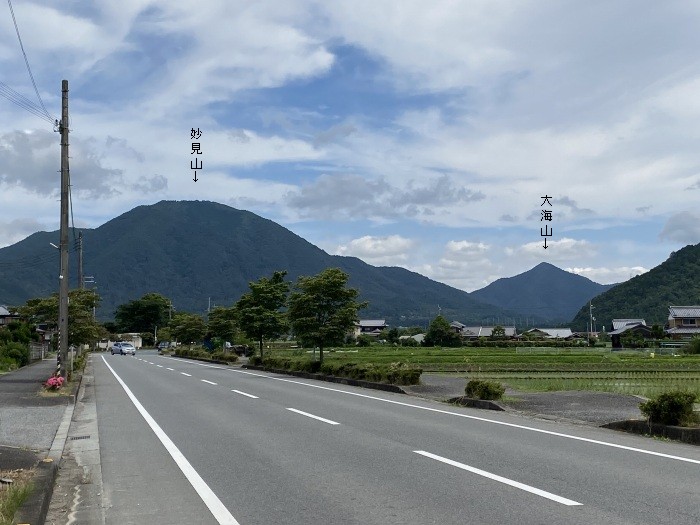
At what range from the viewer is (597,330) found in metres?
143

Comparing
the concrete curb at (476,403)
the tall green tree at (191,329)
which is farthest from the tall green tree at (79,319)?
the tall green tree at (191,329)

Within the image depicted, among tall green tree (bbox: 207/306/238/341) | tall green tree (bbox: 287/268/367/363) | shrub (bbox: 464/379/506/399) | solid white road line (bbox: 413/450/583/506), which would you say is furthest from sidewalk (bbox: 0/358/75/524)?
tall green tree (bbox: 207/306/238/341)

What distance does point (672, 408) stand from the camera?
12.1 metres

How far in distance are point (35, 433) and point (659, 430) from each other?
10.6 metres

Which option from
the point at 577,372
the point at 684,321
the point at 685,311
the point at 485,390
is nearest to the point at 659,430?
the point at 485,390

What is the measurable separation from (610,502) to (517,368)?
3466 cm

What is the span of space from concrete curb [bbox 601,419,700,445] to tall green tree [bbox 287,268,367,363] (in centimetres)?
1893

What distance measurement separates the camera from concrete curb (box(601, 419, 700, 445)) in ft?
37.5

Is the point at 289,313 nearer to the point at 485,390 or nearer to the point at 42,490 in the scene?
the point at 485,390

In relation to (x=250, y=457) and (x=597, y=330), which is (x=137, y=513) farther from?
(x=597, y=330)

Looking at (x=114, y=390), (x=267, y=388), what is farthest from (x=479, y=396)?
(x=114, y=390)

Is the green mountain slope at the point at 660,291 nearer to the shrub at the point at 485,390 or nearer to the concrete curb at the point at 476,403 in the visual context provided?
the concrete curb at the point at 476,403

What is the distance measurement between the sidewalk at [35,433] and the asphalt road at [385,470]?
69cm

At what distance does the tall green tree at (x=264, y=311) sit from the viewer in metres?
42.6
